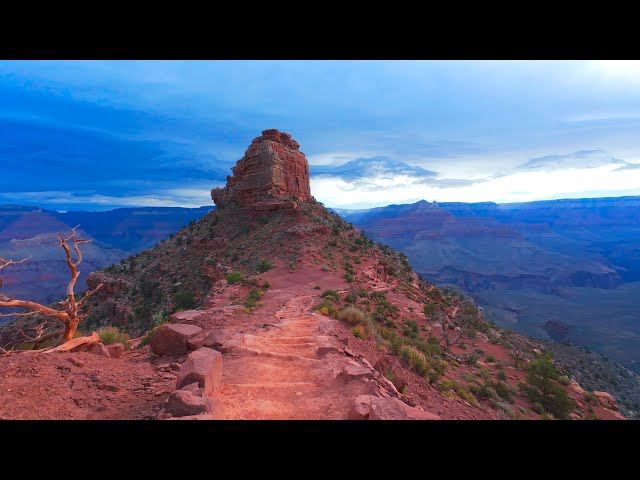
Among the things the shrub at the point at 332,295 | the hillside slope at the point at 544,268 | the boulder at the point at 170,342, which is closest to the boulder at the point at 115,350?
the boulder at the point at 170,342

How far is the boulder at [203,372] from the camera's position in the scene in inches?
195

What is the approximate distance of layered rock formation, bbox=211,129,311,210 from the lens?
109 ft

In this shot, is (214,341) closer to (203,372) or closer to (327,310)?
(203,372)

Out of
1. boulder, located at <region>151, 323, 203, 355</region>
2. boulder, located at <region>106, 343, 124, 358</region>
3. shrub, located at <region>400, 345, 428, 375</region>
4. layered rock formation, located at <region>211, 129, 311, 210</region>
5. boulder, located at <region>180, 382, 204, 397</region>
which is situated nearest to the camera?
boulder, located at <region>180, 382, 204, 397</region>

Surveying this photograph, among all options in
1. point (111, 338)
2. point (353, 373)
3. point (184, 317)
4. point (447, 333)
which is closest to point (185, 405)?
point (353, 373)

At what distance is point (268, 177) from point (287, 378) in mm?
28599

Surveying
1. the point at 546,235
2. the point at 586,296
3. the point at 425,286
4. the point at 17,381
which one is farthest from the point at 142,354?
the point at 546,235

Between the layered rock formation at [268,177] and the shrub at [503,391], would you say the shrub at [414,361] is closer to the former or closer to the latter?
the shrub at [503,391]

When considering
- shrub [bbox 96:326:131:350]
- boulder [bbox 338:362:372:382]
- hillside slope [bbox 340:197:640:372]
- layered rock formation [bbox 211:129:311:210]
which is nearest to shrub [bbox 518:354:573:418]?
boulder [bbox 338:362:372:382]

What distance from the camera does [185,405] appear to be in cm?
417

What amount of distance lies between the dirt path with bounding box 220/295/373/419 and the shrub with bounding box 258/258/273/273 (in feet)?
42.5

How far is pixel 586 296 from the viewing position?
9325cm

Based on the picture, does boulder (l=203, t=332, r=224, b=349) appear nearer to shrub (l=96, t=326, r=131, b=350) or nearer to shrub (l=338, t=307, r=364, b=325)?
shrub (l=96, t=326, r=131, b=350)

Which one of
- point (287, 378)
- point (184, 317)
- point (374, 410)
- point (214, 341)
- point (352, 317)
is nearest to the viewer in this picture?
point (374, 410)
